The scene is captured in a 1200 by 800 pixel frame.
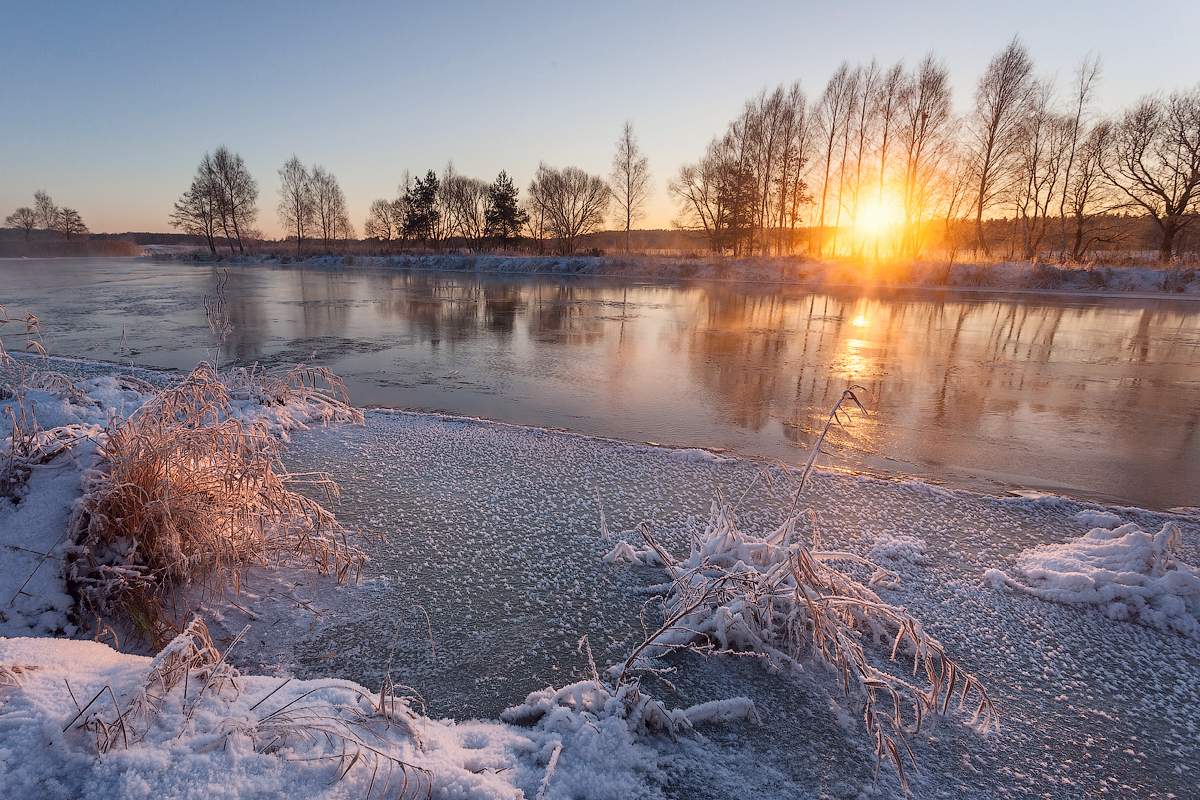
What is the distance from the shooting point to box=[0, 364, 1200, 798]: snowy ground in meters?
1.41

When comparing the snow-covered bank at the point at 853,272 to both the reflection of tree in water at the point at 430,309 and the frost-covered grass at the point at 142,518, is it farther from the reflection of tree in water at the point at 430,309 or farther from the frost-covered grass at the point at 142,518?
the frost-covered grass at the point at 142,518

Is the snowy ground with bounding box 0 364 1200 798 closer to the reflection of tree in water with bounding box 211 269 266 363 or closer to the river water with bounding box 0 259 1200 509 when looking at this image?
the river water with bounding box 0 259 1200 509

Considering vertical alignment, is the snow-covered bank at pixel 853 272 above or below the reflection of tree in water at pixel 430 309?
above

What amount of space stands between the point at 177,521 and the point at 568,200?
173ft

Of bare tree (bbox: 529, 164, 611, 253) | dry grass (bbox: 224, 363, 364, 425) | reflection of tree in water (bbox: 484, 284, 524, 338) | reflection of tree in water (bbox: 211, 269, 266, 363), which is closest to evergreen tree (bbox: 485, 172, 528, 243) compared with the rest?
bare tree (bbox: 529, 164, 611, 253)

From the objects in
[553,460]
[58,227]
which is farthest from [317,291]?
[58,227]

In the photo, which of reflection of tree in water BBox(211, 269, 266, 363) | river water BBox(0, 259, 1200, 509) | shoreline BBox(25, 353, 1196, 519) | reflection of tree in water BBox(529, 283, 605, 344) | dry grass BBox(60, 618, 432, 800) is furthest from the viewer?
reflection of tree in water BBox(529, 283, 605, 344)

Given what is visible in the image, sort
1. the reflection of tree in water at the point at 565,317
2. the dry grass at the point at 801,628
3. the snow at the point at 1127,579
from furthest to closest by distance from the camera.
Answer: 1. the reflection of tree in water at the point at 565,317
2. the snow at the point at 1127,579
3. the dry grass at the point at 801,628

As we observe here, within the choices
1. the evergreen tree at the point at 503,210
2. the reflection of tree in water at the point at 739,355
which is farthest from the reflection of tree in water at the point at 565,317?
the evergreen tree at the point at 503,210

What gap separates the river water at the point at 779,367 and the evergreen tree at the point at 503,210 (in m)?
32.7

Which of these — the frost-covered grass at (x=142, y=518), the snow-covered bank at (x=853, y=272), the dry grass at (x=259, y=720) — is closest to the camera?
the dry grass at (x=259, y=720)

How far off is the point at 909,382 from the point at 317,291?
20.0 m

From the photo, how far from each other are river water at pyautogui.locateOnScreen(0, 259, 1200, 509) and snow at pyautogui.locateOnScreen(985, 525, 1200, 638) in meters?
1.37

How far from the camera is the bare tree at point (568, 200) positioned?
51031 millimetres
